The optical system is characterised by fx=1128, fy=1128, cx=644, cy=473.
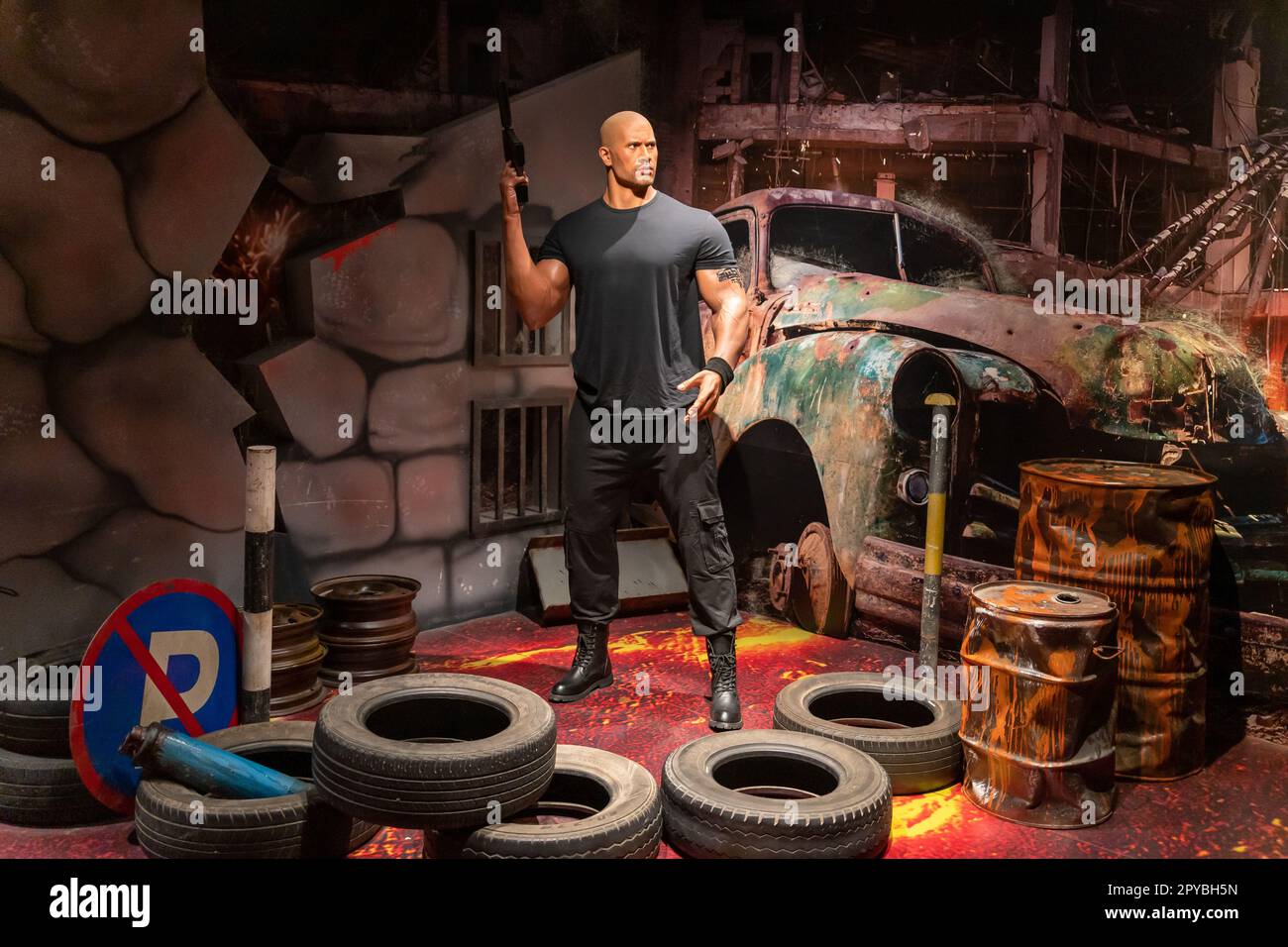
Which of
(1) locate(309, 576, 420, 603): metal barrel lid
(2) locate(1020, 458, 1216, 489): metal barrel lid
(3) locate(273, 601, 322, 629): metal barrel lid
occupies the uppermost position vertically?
(2) locate(1020, 458, 1216, 489): metal barrel lid

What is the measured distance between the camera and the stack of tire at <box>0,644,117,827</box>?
3.09m

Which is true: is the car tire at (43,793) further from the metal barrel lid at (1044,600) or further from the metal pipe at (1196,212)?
the metal pipe at (1196,212)

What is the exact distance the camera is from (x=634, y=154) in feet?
13.0

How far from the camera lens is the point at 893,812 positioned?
3.44m

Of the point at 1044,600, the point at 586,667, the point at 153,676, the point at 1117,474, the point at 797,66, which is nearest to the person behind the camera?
the point at 153,676

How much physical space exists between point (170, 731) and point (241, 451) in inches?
62.3

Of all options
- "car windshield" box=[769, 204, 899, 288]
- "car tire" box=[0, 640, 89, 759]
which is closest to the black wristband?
"car windshield" box=[769, 204, 899, 288]

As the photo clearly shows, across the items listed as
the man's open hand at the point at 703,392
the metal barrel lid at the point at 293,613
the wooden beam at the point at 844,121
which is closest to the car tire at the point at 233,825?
the metal barrel lid at the point at 293,613

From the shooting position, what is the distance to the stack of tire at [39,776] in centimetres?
309

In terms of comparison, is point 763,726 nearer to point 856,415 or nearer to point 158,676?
point 856,415

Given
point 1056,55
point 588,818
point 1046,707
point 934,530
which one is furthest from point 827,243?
point 588,818

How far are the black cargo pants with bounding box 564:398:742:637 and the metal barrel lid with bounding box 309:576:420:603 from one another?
0.78 metres

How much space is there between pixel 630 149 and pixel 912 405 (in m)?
1.66

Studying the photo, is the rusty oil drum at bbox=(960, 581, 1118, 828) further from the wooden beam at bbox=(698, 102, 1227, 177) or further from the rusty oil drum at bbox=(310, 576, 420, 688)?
the rusty oil drum at bbox=(310, 576, 420, 688)
